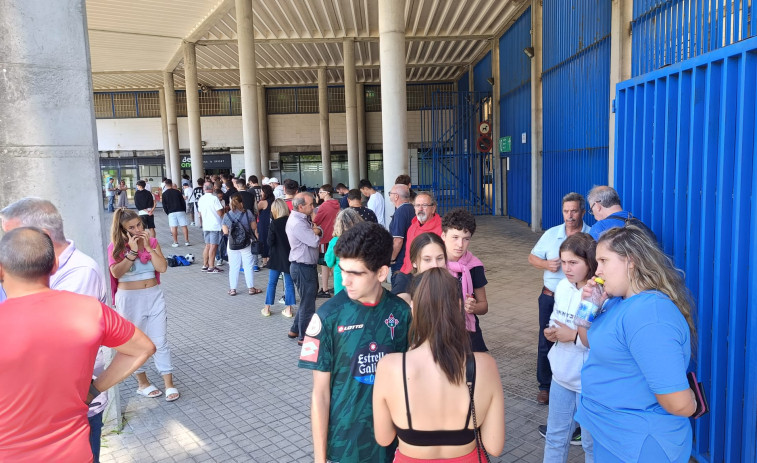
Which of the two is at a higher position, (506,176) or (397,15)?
(397,15)

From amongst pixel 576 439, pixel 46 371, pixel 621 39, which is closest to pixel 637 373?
pixel 576 439

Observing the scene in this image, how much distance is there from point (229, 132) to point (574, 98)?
2325 centimetres

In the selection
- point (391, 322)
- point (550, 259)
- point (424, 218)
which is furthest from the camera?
point (424, 218)

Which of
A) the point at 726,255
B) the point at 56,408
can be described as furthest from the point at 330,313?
the point at 726,255

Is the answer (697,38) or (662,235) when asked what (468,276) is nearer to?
(662,235)

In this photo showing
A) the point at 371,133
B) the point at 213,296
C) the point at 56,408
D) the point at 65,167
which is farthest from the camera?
the point at 371,133

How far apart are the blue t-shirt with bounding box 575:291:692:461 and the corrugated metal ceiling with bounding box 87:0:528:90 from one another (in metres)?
14.2

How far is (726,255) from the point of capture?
3033 millimetres

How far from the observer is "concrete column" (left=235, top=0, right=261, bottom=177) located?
1531 cm

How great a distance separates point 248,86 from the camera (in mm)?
16312

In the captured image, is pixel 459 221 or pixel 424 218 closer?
pixel 459 221

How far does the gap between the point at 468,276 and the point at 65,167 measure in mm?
3022

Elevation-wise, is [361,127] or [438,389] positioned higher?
[361,127]

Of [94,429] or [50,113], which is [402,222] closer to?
[50,113]
